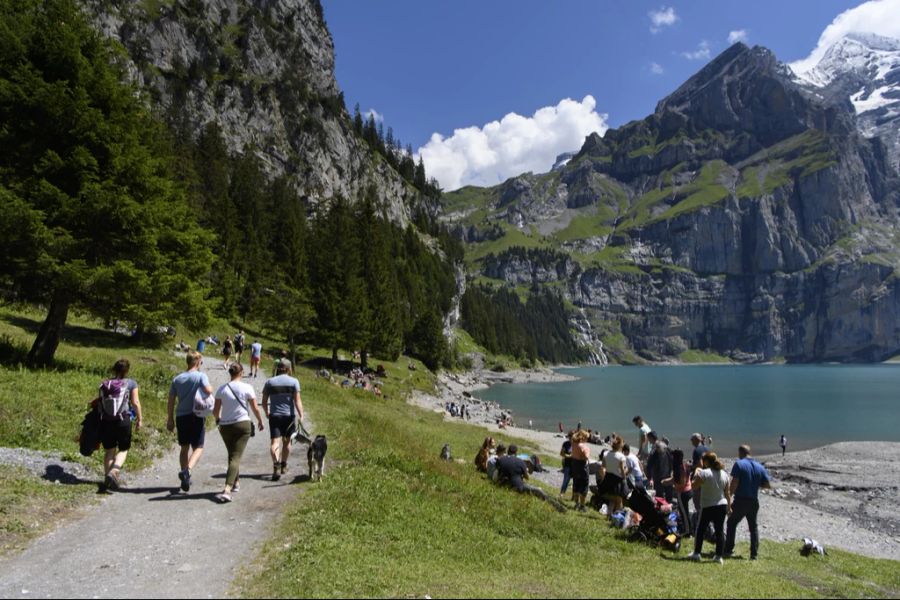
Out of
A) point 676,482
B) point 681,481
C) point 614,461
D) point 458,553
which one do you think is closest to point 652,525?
point 614,461

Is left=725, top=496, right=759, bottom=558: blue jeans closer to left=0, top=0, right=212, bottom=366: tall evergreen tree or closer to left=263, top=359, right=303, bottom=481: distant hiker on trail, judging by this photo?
left=263, top=359, right=303, bottom=481: distant hiker on trail

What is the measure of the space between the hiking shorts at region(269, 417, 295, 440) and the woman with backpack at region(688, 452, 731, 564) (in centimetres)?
1005

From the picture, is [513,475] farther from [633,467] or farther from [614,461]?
[633,467]

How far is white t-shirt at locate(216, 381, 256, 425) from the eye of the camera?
11422 mm

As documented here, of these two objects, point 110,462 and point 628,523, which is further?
point 628,523

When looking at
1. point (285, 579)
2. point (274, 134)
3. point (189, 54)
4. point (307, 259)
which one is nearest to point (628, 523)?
point (285, 579)

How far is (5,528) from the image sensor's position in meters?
9.45

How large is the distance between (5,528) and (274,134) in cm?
11963

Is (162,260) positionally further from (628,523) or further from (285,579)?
(628,523)

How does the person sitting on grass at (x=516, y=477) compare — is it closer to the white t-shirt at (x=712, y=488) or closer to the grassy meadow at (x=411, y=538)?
the grassy meadow at (x=411, y=538)

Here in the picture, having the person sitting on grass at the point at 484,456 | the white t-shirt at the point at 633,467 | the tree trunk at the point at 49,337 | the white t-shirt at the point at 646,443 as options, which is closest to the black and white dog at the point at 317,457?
the person sitting on grass at the point at 484,456

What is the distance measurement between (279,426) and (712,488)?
10573 mm

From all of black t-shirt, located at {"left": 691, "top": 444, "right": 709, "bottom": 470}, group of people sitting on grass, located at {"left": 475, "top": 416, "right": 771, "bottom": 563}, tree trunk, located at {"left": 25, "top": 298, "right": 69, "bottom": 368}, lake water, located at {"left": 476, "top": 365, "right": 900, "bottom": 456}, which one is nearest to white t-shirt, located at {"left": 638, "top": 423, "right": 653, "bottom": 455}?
group of people sitting on grass, located at {"left": 475, "top": 416, "right": 771, "bottom": 563}

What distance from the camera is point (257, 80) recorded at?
121m
